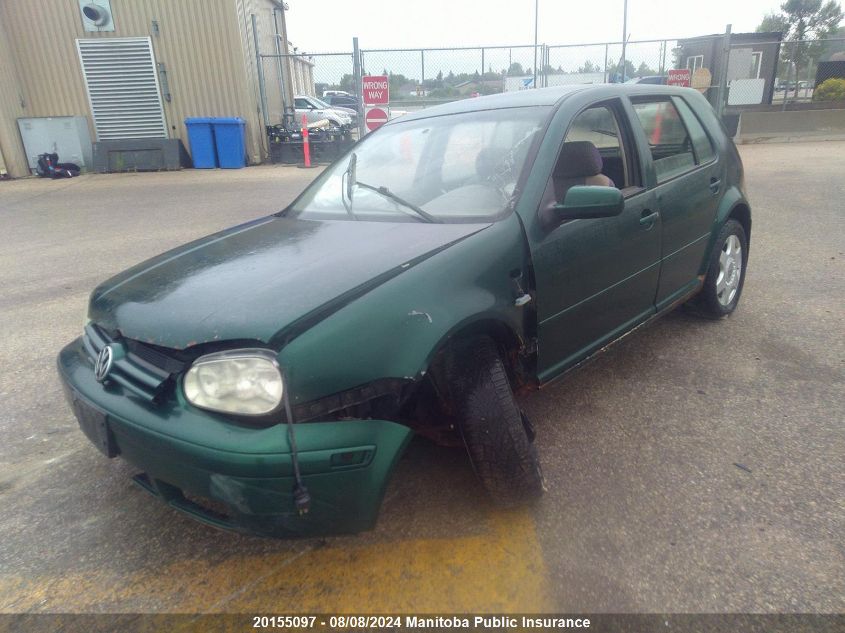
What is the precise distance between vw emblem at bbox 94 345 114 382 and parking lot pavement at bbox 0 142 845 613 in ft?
2.18

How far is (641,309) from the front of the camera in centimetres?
321

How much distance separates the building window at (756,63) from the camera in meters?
20.8

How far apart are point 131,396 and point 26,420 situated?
1669 mm

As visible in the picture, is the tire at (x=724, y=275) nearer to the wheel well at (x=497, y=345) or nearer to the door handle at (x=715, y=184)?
the door handle at (x=715, y=184)

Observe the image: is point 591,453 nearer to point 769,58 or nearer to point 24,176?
point 24,176

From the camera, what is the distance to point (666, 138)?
11.7 feet

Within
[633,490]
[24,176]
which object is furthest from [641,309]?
[24,176]

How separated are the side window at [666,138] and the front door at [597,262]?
235 millimetres

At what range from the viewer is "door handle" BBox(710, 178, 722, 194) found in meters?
3.67

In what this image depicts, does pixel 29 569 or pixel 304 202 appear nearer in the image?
pixel 29 569

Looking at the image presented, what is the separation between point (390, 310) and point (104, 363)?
1045 millimetres

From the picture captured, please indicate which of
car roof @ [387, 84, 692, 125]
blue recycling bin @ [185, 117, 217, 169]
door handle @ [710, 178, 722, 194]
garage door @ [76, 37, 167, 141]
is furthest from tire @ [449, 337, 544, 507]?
garage door @ [76, 37, 167, 141]

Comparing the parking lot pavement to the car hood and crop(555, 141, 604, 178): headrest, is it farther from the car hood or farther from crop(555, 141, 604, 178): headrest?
crop(555, 141, 604, 178): headrest

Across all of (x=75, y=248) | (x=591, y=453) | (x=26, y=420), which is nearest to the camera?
A: (x=591, y=453)
